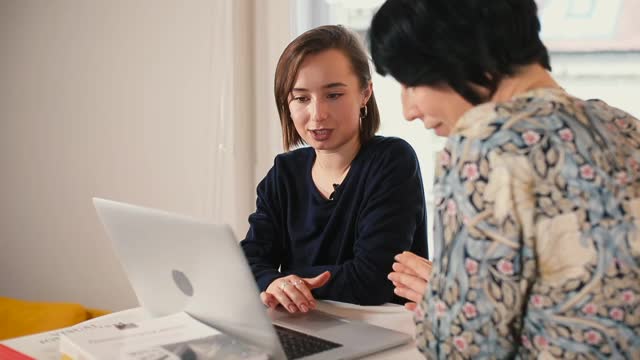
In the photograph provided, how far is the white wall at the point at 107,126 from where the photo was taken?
254 cm

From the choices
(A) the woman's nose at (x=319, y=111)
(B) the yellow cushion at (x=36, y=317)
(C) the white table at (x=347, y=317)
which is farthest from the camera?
(B) the yellow cushion at (x=36, y=317)

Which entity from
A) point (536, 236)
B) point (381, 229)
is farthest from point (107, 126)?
point (536, 236)

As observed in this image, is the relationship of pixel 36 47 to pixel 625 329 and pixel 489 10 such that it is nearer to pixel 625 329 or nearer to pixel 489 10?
pixel 489 10

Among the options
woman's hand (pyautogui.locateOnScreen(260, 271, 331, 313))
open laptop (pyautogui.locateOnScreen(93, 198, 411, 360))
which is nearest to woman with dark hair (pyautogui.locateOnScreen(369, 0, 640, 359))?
open laptop (pyautogui.locateOnScreen(93, 198, 411, 360))

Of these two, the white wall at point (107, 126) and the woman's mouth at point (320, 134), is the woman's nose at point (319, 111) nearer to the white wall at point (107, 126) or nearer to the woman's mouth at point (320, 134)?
the woman's mouth at point (320, 134)

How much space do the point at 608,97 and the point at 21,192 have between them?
89.8 inches

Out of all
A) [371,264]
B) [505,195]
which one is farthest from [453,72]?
[371,264]

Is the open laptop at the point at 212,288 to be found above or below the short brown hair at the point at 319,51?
below

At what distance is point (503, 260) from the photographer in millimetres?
752

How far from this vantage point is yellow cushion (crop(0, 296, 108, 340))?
2.54 metres

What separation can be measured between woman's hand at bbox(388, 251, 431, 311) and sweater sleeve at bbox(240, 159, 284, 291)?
0.51 metres

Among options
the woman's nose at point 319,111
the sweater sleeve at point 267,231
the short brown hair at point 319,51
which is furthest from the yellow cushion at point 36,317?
the woman's nose at point 319,111

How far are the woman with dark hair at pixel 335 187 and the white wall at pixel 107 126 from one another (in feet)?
2.68

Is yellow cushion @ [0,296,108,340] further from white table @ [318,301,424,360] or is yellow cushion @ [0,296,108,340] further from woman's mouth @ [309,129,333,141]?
white table @ [318,301,424,360]
